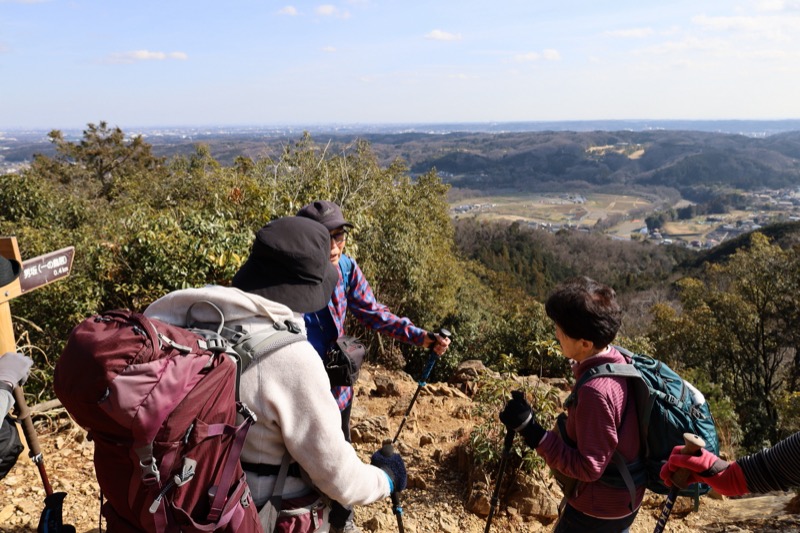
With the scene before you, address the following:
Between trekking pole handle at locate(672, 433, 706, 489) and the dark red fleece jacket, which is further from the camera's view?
the dark red fleece jacket

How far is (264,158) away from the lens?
10.9m

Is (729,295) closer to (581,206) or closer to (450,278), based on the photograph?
(450,278)

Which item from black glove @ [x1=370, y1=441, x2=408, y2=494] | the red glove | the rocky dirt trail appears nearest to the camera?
the red glove

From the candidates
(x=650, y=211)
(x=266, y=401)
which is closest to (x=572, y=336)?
(x=266, y=401)

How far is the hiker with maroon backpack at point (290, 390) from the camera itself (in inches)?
57.3

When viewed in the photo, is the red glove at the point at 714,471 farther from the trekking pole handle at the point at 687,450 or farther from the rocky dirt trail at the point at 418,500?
the rocky dirt trail at the point at 418,500

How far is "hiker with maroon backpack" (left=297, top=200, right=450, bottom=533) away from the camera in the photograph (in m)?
2.55

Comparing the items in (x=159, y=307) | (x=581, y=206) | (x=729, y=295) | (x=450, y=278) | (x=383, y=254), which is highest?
(x=159, y=307)

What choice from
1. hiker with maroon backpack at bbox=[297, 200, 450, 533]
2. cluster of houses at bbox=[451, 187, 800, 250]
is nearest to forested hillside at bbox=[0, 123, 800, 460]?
hiker with maroon backpack at bbox=[297, 200, 450, 533]

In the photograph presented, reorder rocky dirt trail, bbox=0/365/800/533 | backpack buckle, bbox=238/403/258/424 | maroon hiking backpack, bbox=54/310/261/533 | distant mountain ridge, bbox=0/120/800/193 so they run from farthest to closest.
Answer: distant mountain ridge, bbox=0/120/800/193 < rocky dirt trail, bbox=0/365/800/533 < backpack buckle, bbox=238/403/258/424 < maroon hiking backpack, bbox=54/310/261/533

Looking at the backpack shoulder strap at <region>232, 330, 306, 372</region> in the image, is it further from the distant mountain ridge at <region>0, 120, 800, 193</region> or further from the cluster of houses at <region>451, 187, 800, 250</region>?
the distant mountain ridge at <region>0, 120, 800, 193</region>

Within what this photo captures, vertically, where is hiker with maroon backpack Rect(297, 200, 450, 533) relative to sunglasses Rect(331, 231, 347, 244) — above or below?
below

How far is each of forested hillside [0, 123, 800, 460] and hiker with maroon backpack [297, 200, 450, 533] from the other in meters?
1.34

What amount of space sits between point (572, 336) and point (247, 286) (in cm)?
119
